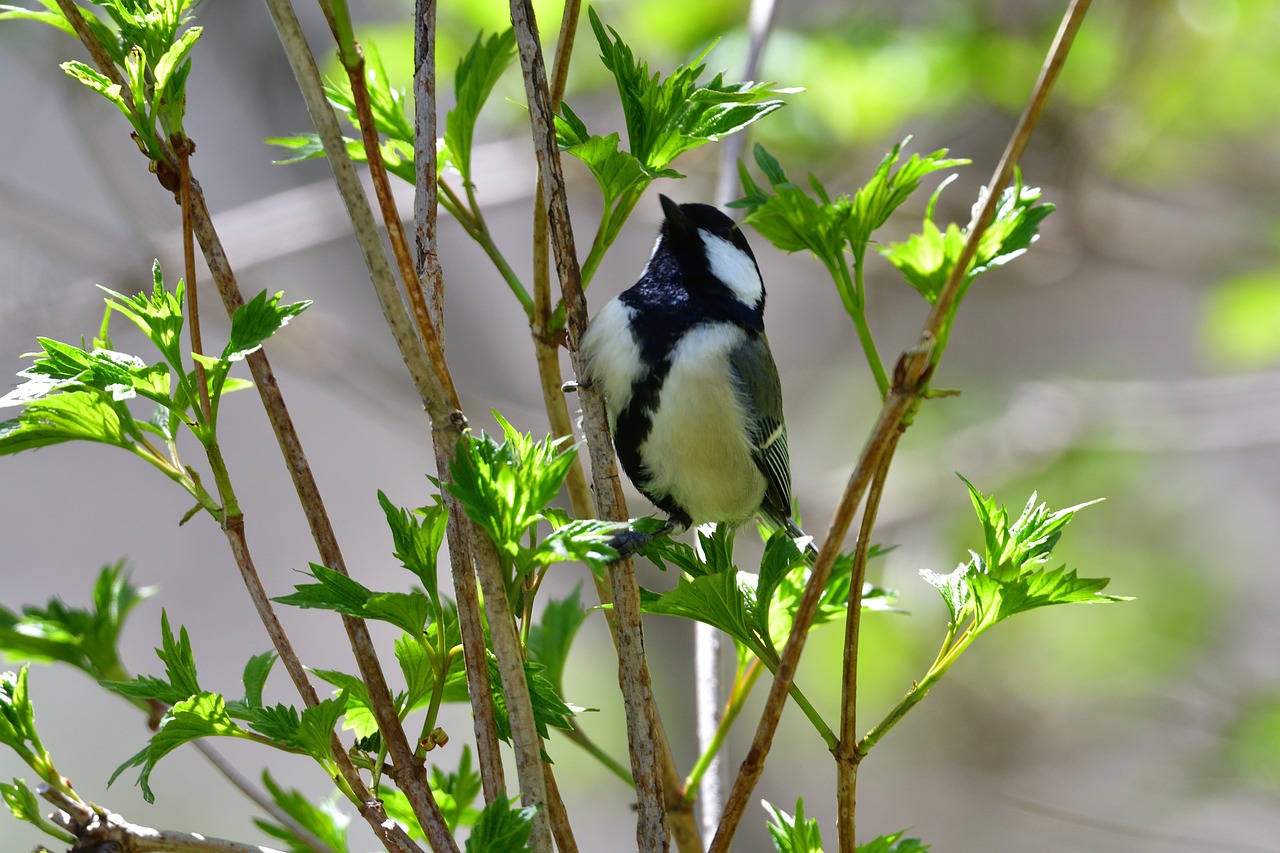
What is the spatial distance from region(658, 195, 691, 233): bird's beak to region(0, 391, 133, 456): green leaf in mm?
903

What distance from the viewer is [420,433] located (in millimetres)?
2779

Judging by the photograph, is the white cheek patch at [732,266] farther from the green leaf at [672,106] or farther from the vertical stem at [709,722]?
the green leaf at [672,106]

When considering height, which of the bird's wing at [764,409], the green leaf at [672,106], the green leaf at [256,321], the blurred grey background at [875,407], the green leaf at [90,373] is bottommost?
the green leaf at [90,373]

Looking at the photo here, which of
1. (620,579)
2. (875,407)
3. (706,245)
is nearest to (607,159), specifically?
(620,579)

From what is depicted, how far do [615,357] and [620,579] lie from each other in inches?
22.6

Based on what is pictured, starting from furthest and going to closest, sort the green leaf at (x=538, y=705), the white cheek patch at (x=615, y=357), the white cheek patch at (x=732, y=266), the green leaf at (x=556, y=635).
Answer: the white cheek patch at (x=732, y=266)
the white cheek patch at (x=615, y=357)
the green leaf at (x=556, y=635)
the green leaf at (x=538, y=705)

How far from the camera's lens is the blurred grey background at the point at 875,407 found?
2.33 meters

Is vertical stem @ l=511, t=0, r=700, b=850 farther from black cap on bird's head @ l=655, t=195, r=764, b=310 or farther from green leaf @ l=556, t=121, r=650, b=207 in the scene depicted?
black cap on bird's head @ l=655, t=195, r=764, b=310

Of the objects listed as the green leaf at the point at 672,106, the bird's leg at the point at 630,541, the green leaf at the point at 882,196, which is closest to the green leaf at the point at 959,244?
the green leaf at the point at 882,196

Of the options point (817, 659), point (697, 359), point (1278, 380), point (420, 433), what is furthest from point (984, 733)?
point (697, 359)

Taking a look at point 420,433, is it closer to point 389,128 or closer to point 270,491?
point 270,491

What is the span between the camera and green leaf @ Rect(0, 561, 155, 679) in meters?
0.78

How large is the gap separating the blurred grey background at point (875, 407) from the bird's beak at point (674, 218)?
64 centimetres

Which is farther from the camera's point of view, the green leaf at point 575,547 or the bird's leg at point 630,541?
the bird's leg at point 630,541
